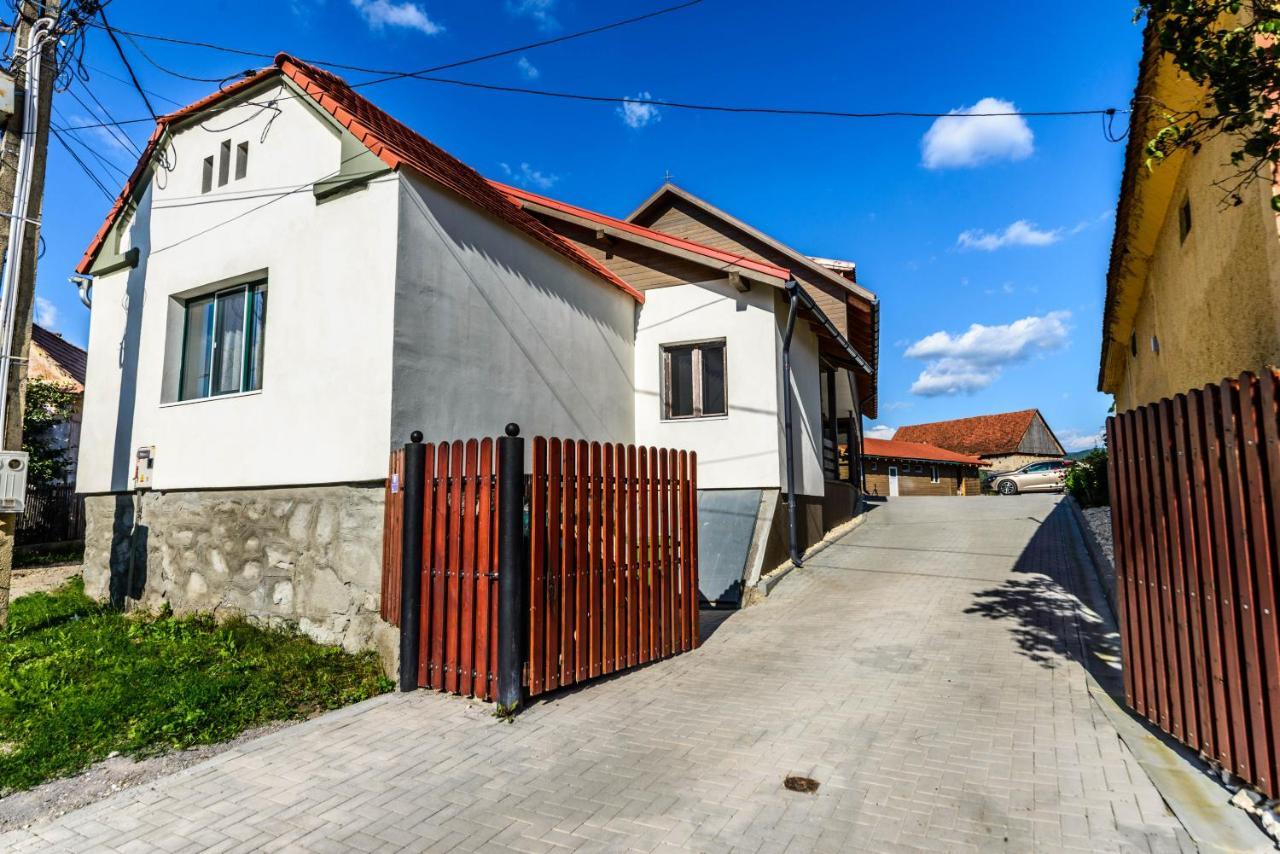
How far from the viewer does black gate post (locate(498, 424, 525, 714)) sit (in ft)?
16.5

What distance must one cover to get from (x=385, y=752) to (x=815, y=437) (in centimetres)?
1008

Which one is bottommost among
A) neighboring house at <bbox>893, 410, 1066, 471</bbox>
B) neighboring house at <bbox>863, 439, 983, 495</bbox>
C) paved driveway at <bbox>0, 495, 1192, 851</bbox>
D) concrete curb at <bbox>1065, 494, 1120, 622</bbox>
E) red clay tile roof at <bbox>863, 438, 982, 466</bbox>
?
paved driveway at <bbox>0, 495, 1192, 851</bbox>

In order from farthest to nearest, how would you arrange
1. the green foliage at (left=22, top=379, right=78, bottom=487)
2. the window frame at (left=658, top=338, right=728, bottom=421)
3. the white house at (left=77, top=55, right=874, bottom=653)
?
the green foliage at (left=22, top=379, right=78, bottom=487)
the window frame at (left=658, top=338, right=728, bottom=421)
the white house at (left=77, top=55, right=874, bottom=653)

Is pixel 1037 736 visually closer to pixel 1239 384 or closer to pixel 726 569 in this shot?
pixel 1239 384

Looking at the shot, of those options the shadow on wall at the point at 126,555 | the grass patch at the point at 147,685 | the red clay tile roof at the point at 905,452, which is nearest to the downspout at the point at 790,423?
the grass patch at the point at 147,685

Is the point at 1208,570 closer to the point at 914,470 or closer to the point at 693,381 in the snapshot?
the point at 693,381

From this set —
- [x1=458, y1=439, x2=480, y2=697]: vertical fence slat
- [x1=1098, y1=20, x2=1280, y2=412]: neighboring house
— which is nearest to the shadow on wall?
[x1=458, y1=439, x2=480, y2=697]: vertical fence slat

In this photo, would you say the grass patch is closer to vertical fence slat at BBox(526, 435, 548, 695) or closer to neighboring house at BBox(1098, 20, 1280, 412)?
vertical fence slat at BBox(526, 435, 548, 695)

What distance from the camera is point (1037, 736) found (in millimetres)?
4387

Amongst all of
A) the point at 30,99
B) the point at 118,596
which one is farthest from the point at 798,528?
the point at 30,99

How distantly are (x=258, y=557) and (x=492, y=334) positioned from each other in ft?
11.3

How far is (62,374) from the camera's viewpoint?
1983 centimetres

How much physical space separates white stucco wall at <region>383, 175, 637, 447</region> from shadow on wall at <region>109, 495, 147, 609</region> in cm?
428

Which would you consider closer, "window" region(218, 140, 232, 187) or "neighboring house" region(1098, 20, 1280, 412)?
"neighboring house" region(1098, 20, 1280, 412)
